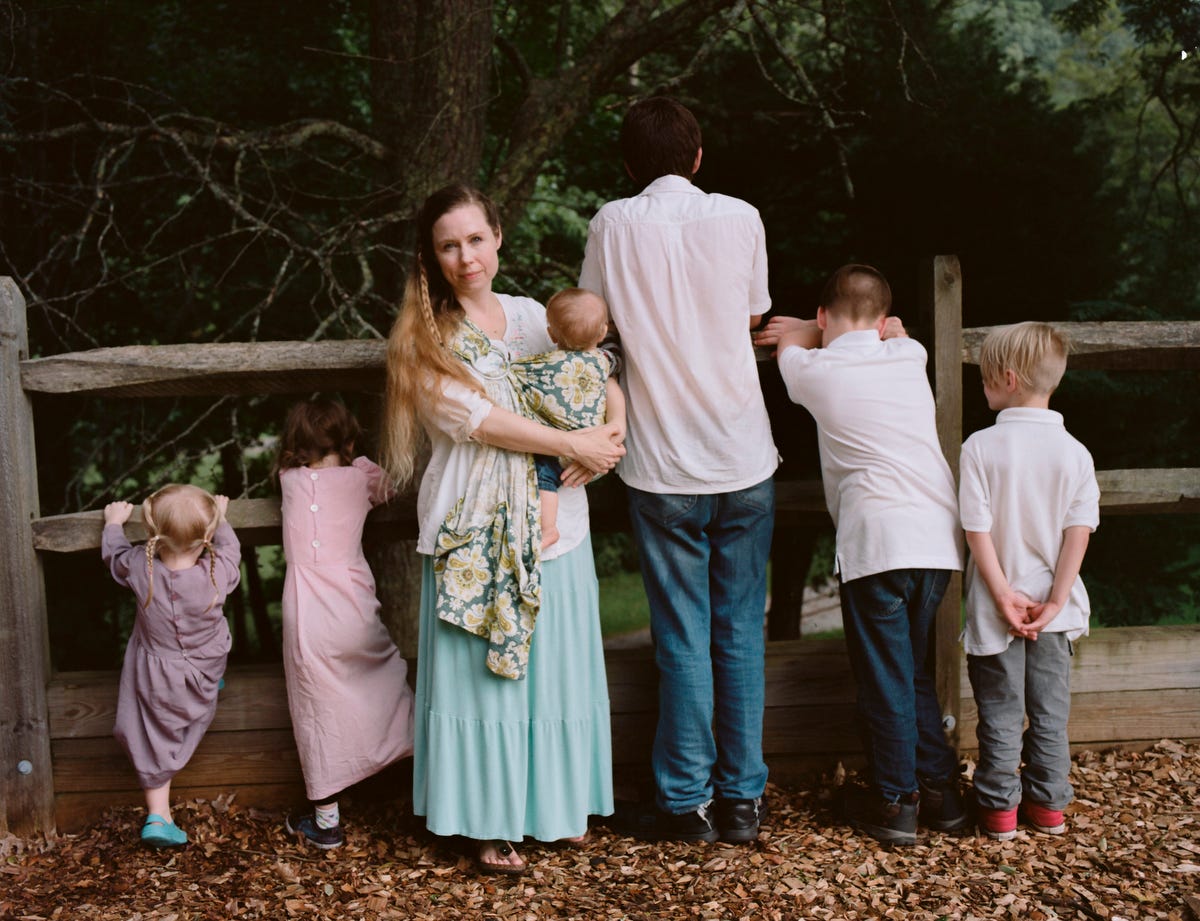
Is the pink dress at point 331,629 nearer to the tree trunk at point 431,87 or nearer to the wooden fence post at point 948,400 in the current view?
the wooden fence post at point 948,400

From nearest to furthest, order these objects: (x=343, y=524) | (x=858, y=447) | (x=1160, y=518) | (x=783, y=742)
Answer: (x=858, y=447) → (x=343, y=524) → (x=783, y=742) → (x=1160, y=518)

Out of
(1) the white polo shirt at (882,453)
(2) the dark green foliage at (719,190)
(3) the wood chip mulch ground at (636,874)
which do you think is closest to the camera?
(3) the wood chip mulch ground at (636,874)

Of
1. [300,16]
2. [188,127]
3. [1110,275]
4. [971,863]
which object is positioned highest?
[300,16]

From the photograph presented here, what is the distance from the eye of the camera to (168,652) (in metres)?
3.51

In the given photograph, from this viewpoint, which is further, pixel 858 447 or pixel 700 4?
pixel 700 4

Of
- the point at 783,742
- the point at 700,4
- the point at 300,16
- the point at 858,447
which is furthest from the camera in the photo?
the point at 300,16

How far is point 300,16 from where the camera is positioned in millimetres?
6941

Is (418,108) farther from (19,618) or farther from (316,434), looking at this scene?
(19,618)

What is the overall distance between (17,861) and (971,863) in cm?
297

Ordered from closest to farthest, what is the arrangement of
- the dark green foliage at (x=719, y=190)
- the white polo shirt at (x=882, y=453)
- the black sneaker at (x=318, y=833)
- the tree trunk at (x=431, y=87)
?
1. the white polo shirt at (x=882, y=453)
2. the black sneaker at (x=318, y=833)
3. the tree trunk at (x=431, y=87)
4. the dark green foliage at (x=719, y=190)

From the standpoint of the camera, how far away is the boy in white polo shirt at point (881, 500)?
327cm

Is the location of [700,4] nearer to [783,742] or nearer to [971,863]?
[783,742]

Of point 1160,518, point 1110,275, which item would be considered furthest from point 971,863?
point 1110,275

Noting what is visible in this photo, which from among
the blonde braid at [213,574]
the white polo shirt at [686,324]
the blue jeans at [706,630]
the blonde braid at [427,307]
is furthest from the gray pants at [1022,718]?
the blonde braid at [213,574]
